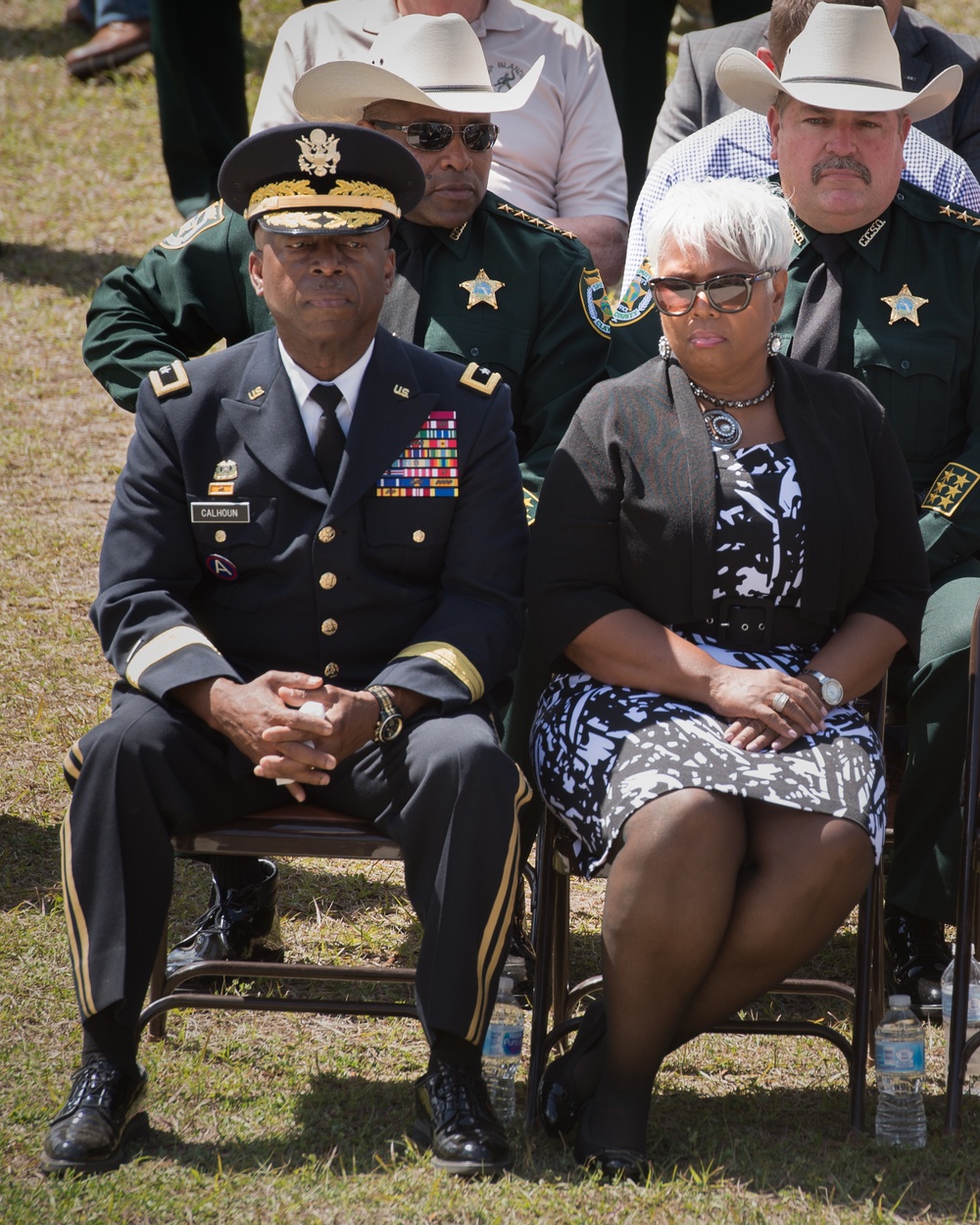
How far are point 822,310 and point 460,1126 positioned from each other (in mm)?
2214

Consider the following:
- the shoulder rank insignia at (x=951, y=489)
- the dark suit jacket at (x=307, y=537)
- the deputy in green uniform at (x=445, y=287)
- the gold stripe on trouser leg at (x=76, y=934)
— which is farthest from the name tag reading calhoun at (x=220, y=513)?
the shoulder rank insignia at (x=951, y=489)

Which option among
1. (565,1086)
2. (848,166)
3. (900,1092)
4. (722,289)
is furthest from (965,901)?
(848,166)

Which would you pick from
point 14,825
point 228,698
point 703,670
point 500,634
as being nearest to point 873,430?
point 703,670

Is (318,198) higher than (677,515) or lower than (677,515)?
higher

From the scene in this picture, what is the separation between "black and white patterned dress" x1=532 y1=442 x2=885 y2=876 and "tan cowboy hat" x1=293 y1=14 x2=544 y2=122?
51.8 inches

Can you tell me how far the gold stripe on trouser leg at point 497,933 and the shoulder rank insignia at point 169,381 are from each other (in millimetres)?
1163

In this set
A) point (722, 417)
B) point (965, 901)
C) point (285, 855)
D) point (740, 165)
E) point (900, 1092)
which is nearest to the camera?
point (285, 855)

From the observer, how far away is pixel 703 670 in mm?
3311

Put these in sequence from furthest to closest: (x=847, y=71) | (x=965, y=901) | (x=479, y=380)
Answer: (x=847, y=71) < (x=479, y=380) < (x=965, y=901)

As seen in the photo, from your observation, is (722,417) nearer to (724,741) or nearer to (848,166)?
(724,741)

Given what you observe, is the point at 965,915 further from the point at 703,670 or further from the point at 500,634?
the point at 500,634

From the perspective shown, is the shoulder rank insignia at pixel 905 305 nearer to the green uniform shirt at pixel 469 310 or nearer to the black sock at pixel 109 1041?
the green uniform shirt at pixel 469 310

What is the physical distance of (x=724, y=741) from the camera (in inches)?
127

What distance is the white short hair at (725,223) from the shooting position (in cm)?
338
